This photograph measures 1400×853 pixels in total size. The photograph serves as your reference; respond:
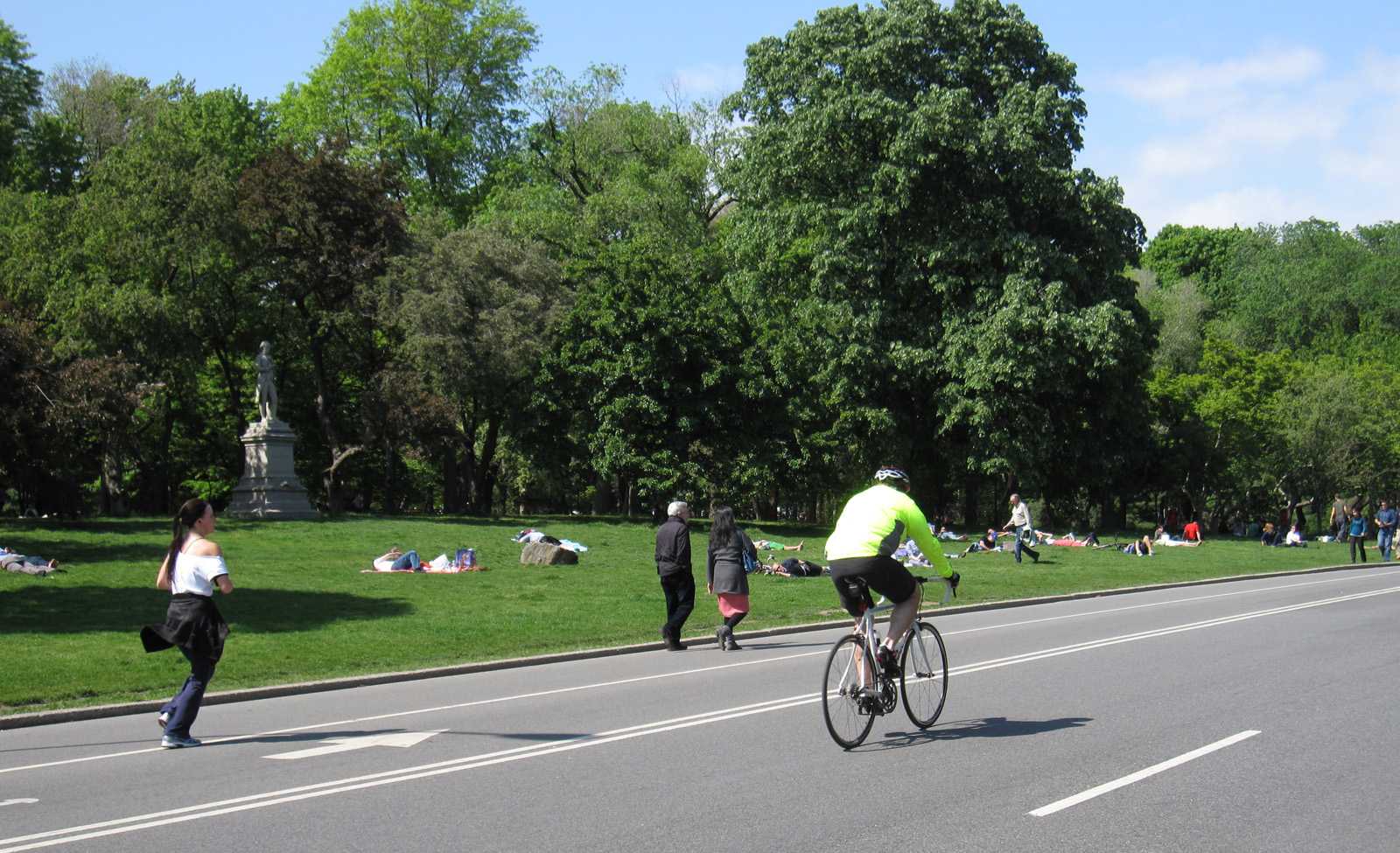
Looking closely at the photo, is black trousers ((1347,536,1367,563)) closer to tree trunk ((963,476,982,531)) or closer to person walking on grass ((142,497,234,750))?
tree trunk ((963,476,982,531))

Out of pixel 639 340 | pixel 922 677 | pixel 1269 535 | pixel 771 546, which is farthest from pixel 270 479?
pixel 922 677

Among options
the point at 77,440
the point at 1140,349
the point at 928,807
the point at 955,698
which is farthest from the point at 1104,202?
the point at 928,807

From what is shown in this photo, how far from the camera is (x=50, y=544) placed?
88.8 feet

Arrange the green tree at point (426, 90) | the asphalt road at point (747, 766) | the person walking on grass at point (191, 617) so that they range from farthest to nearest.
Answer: the green tree at point (426, 90) < the person walking on grass at point (191, 617) < the asphalt road at point (747, 766)

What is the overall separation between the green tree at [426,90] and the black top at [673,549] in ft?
139

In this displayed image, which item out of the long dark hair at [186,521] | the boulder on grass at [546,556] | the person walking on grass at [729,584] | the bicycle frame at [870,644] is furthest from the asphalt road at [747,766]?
the boulder on grass at [546,556]

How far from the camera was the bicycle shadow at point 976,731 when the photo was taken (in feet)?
30.9

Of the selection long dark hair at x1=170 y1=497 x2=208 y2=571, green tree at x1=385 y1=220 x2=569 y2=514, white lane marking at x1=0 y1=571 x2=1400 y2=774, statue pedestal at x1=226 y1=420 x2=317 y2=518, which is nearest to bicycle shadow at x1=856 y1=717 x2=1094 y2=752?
white lane marking at x1=0 y1=571 x2=1400 y2=774

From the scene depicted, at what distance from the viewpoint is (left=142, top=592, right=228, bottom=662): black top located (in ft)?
33.1

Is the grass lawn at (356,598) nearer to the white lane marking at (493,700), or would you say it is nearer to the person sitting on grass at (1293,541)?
the white lane marking at (493,700)

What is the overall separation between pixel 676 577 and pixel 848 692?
7.60m

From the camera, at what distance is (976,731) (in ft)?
32.1

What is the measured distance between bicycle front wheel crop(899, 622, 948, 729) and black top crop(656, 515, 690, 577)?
22.6ft

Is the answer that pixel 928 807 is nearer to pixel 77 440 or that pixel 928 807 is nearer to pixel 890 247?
pixel 77 440
